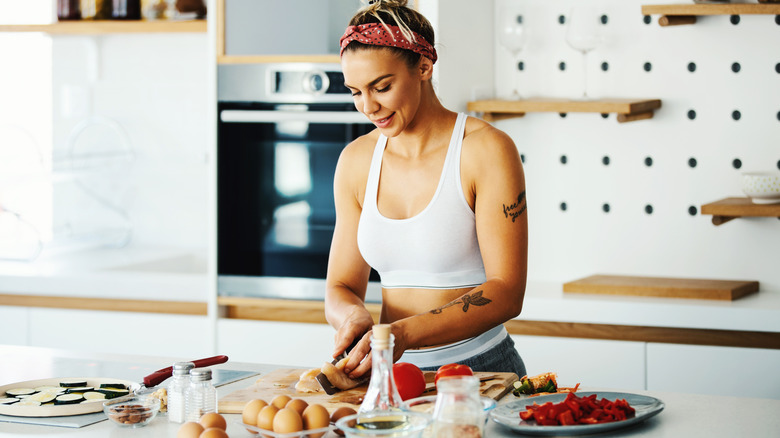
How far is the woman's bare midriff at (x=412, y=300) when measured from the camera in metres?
1.95

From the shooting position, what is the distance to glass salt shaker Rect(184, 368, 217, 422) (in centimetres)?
151

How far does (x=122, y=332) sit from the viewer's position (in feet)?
10.7

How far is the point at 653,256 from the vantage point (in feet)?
10.4

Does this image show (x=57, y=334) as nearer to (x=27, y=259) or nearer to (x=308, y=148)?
(x=27, y=259)

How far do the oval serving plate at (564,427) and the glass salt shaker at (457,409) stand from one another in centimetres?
19

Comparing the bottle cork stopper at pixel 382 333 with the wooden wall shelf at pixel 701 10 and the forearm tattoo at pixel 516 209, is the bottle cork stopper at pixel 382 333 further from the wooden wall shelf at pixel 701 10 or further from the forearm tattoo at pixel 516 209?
the wooden wall shelf at pixel 701 10

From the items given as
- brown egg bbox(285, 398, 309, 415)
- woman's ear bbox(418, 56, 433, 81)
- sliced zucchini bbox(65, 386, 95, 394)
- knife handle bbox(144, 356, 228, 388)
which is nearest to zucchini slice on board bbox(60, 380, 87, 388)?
sliced zucchini bbox(65, 386, 95, 394)

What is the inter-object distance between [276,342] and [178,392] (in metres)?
1.61

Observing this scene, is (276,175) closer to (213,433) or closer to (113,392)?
(113,392)

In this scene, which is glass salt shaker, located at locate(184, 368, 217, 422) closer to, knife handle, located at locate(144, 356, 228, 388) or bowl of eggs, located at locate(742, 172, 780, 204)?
knife handle, located at locate(144, 356, 228, 388)

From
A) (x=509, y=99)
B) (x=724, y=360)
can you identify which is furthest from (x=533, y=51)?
(x=724, y=360)

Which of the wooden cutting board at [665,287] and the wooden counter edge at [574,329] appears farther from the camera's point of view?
the wooden cutting board at [665,287]

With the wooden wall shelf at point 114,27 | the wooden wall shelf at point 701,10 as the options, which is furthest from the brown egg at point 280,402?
the wooden wall shelf at point 114,27

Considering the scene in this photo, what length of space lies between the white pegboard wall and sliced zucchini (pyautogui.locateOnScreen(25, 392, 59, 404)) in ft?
6.59
